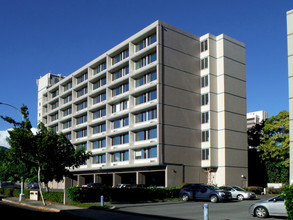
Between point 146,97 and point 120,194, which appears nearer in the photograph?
point 120,194

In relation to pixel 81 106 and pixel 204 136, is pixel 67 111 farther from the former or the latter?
Result: pixel 204 136

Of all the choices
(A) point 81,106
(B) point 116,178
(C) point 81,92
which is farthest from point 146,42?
(A) point 81,106

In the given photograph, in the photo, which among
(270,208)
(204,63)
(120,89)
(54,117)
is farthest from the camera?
(54,117)

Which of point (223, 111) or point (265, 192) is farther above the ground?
point (223, 111)

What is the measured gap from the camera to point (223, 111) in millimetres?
49062

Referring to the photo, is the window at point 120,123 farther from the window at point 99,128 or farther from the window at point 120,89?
the window at point 120,89

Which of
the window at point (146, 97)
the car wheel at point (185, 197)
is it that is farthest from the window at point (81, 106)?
the car wheel at point (185, 197)

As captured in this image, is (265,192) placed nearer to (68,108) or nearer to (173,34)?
(173,34)

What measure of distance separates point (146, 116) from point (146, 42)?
1034cm

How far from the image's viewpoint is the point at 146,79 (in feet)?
165

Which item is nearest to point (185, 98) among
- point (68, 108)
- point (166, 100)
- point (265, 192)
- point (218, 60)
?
point (166, 100)

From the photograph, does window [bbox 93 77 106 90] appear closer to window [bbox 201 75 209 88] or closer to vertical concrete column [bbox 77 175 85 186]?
vertical concrete column [bbox 77 175 85 186]

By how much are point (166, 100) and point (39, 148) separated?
21387 mm

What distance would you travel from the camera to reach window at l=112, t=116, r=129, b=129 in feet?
178
